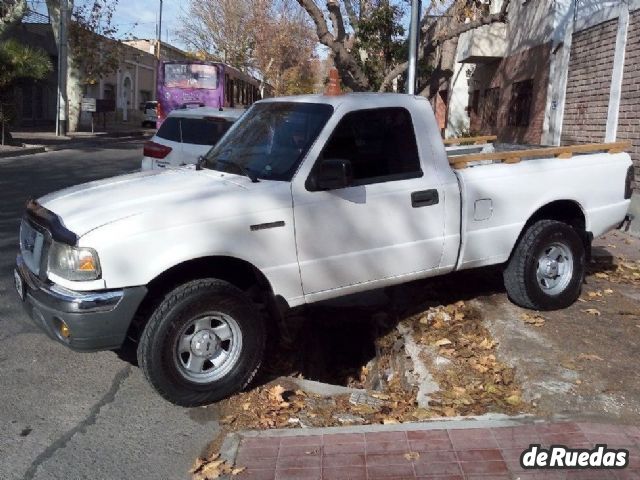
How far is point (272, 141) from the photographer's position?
15.7ft

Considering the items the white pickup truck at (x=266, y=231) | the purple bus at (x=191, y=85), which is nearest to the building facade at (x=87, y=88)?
the purple bus at (x=191, y=85)

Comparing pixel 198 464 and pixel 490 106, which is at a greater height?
pixel 490 106

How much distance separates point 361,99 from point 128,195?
1798 millimetres

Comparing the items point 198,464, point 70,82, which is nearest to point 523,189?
point 198,464

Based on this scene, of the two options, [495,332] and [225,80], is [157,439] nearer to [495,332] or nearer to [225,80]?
[495,332]

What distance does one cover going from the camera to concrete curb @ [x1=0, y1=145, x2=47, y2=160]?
1859 centimetres

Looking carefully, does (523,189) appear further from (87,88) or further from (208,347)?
(87,88)

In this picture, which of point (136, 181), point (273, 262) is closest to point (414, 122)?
point (273, 262)

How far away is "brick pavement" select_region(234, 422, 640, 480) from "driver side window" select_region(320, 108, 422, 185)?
1.80 metres

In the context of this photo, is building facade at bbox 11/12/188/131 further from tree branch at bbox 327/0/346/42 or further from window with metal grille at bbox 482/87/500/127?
window with metal grille at bbox 482/87/500/127

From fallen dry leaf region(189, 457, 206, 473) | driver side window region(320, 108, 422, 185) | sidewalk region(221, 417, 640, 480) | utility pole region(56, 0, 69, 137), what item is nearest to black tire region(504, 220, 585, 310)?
driver side window region(320, 108, 422, 185)

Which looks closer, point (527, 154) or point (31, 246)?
point (31, 246)

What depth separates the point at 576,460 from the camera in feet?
11.3

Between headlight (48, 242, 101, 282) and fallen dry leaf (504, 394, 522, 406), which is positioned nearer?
headlight (48, 242, 101, 282)
